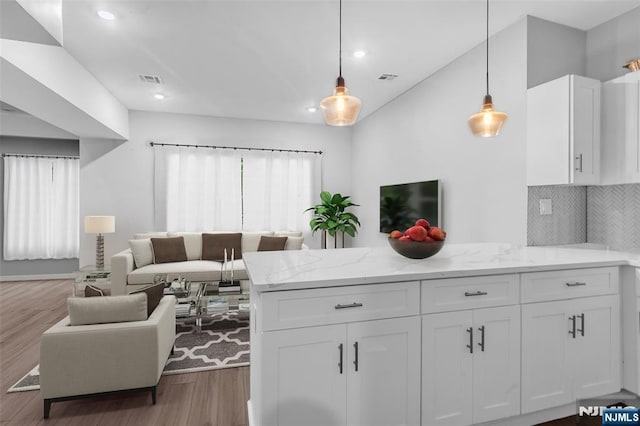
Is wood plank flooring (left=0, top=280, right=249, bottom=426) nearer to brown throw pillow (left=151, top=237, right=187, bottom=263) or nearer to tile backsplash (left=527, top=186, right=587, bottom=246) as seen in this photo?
brown throw pillow (left=151, top=237, right=187, bottom=263)

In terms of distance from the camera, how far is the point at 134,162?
5344mm

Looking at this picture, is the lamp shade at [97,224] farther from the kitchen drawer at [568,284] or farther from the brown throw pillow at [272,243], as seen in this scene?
the kitchen drawer at [568,284]

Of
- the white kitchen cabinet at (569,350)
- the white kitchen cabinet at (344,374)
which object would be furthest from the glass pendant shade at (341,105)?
the white kitchen cabinet at (569,350)

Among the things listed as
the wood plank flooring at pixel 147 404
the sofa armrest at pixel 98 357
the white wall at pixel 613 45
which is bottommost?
the wood plank flooring at pixel 147 404

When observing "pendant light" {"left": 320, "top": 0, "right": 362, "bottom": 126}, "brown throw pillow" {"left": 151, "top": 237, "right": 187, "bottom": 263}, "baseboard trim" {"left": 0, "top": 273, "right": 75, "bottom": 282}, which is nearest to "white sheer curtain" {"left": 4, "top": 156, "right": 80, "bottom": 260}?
"baseboard trim" {"left": 0, "top": 273, "right": 75, "bottom": 282}

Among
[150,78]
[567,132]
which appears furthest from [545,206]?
[150,78]

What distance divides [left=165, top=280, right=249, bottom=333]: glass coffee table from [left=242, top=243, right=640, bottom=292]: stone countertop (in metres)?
1.42

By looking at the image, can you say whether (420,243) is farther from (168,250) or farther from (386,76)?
(168,250)

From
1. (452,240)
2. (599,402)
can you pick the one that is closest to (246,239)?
(452,240)

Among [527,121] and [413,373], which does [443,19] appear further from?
[413,373]

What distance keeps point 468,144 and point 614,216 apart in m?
1.28

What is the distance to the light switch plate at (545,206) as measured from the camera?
9.14 feet

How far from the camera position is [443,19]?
2766mm

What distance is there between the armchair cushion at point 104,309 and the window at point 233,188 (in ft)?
11.1
